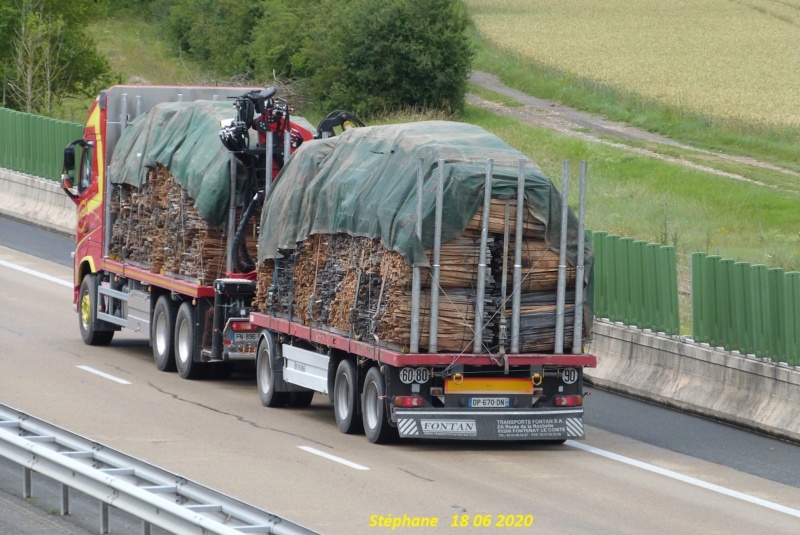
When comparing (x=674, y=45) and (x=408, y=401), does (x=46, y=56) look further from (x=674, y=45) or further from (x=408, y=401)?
(x=408, y=401)

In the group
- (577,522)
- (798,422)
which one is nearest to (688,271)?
(798,422)

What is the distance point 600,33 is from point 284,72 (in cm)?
2421

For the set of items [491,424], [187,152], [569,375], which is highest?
[187,152]

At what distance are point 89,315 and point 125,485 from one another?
12.8 metres

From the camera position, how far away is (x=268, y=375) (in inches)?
733

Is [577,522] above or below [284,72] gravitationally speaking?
below

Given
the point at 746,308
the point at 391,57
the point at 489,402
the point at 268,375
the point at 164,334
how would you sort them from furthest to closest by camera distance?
the point at 391,57
the point at 164,334
the point at 268,375
the point at 746,308
the point at 489,402

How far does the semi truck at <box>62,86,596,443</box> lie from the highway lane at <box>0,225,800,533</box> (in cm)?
47

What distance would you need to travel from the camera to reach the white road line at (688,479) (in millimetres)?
13813

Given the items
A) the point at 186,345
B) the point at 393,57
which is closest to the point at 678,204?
the point at 186,345

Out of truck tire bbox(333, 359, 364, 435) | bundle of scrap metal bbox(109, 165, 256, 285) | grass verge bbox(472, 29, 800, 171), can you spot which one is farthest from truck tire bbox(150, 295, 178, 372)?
grass verge bbox(472, 29, 800, 171)

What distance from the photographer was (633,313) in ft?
68.0

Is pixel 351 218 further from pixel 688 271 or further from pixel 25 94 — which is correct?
pixel 25 94

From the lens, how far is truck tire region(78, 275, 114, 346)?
23125 millimetres
